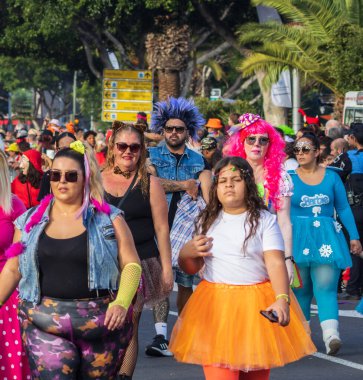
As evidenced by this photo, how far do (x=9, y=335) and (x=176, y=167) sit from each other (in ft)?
8.89

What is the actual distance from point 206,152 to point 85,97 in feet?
248

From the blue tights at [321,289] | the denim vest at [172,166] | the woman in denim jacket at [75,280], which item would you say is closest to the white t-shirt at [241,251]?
the woman in denim jacket at [75,280]

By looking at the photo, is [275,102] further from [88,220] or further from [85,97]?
[85,97]

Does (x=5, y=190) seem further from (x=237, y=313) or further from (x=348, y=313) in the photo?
(x=348, y=313)

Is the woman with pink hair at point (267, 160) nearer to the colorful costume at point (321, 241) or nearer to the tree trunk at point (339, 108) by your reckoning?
the colorful costume at point (321, 241)

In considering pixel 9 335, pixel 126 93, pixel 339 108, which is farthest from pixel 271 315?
pixel 126 93

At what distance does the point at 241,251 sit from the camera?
19.6ft

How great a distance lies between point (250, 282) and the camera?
A: 19.6 ft

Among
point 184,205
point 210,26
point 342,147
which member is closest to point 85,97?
point 210,26

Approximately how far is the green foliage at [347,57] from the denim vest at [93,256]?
742 inches

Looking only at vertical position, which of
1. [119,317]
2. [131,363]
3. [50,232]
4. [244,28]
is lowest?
[131,363]

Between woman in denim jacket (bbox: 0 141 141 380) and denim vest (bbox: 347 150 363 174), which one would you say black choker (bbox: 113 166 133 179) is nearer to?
woman in denim jacket (bbox: 0 141 141 380)

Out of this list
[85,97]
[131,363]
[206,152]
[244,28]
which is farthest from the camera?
[85,97]

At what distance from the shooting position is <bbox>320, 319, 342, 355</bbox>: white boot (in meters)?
9.41
